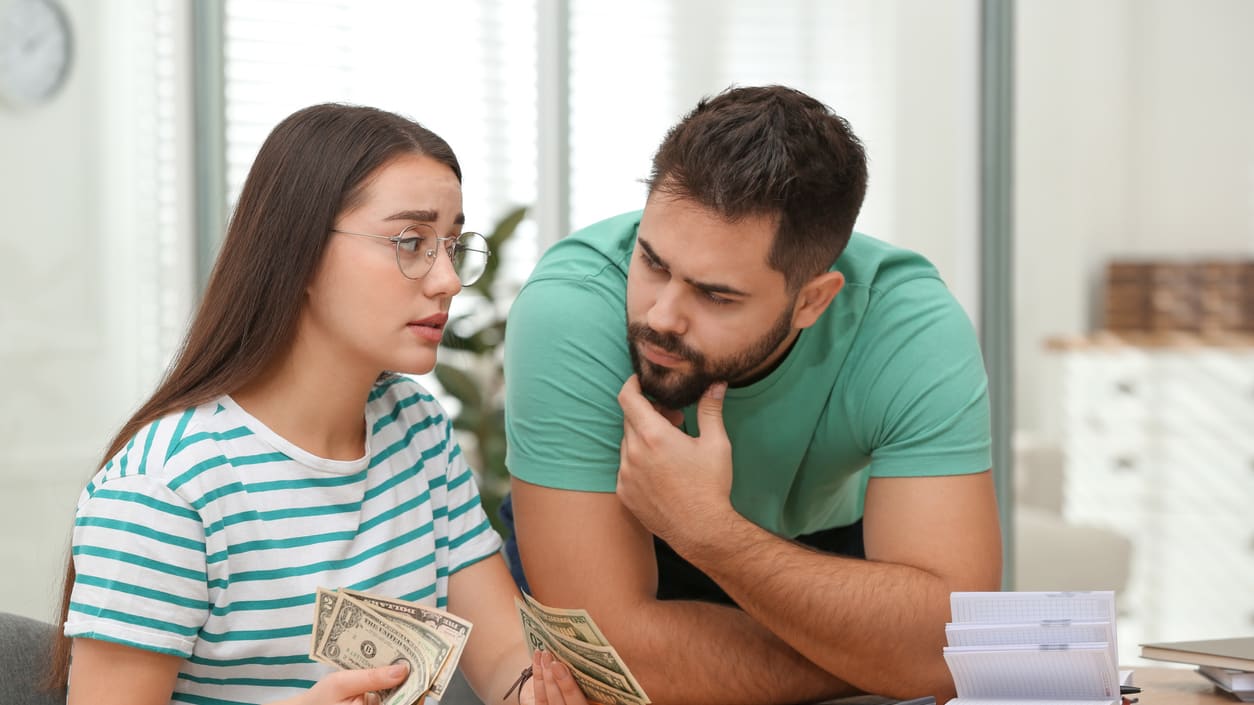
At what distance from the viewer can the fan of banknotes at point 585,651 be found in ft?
4.26

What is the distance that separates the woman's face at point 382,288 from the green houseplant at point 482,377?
2277mm

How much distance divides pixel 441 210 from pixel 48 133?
2.63 m

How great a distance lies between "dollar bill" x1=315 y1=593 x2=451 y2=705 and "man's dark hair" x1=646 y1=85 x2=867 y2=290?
67 cm

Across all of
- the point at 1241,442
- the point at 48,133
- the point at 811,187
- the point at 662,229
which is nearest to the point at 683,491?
the point at 662,229

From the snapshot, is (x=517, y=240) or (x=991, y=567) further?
(x=517, y=240)

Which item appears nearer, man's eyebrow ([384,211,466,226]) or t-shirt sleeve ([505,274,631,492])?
man's eyebrow ([384,211,466,226])

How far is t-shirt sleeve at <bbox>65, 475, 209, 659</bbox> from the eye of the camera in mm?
1239

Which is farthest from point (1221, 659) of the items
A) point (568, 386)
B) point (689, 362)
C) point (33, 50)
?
point (33, 50)

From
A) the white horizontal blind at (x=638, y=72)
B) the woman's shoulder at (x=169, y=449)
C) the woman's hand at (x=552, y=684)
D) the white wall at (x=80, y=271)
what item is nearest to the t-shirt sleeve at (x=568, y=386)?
the woman's hand at (x=552, y=684)

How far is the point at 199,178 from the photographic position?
156 inches

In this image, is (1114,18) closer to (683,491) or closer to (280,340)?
(683,491)

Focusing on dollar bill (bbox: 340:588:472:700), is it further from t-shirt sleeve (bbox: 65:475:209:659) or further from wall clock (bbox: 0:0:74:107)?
wall clock (bbox: 0:0:74:107)

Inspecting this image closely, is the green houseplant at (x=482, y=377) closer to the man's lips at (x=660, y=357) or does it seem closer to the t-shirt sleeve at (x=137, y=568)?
the man's lips at (x=660, y=357)

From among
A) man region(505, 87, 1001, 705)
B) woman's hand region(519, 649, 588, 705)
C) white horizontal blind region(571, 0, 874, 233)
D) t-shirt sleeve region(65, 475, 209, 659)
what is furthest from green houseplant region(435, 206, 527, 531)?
t-shirt sleeve region(65, 475, 209, 659)
